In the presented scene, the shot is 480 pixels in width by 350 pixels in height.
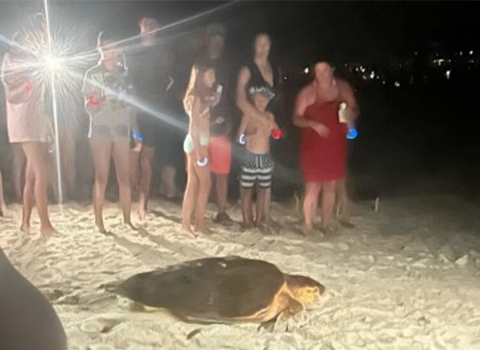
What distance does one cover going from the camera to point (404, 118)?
14.5 metres

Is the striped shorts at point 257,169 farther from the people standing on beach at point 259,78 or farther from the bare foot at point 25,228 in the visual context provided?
the bare foot at point 25,228

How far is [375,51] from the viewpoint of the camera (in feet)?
50.4

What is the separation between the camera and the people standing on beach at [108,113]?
4.48m

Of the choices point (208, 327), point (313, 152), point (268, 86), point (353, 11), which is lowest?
point (208, 327)

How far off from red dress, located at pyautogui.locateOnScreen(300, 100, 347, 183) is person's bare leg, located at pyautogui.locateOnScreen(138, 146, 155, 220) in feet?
4.77

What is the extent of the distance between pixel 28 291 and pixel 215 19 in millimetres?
6166

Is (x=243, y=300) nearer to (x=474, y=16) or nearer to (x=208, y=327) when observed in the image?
(x=208, y=327)

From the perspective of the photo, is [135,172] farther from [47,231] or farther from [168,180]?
[47,231]

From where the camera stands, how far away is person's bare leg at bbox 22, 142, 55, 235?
14.8ft

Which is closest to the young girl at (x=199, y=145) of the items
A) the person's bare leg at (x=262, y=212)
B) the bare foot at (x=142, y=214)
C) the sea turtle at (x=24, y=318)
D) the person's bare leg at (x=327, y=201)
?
the person's bare leg at (x=262, y=212)

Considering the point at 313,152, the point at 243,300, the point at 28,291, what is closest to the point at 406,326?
the point at 243,300

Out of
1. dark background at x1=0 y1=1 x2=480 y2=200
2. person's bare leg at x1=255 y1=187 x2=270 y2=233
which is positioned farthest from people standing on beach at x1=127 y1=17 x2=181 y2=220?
A: person's bare leg at x1=255 y1=187 x2=270 y2=233

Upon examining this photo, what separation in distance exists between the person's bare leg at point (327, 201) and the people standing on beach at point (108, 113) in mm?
1623

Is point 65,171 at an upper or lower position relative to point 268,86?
lower
